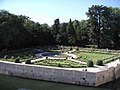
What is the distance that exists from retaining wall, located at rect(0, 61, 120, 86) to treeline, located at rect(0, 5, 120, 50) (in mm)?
11802

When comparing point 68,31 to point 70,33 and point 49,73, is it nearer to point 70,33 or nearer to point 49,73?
point 70,33

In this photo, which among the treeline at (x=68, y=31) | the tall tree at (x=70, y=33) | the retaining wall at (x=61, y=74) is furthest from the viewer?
the tall tree at (x=70, y=33)

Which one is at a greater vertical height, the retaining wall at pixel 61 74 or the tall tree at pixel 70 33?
the tall tree at pixel 70 33

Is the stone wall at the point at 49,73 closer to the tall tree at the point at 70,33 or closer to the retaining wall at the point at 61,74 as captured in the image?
the retaining wall at the point at 61,74

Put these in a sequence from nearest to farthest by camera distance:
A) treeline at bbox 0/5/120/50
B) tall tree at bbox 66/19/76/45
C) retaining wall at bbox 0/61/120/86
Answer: retaining wall at bbox 0/61/120/86 → treeline at bbox 0/5/120/50 → tall tree at bbox 66/19/76/45

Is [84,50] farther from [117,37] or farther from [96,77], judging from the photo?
[96,77]

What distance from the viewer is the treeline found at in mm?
47312

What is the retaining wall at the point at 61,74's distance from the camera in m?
29.8

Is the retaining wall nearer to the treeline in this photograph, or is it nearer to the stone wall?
the stone wall

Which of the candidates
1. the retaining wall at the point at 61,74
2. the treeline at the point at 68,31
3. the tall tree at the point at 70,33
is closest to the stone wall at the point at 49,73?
the retaining wall at the point at 61,74

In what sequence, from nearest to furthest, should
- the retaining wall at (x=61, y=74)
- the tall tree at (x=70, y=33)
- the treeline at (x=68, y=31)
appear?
the retaining wall at (x=61, y=74), the treeline at (x=68, y=31), the tall tree at (x=70, y=33)

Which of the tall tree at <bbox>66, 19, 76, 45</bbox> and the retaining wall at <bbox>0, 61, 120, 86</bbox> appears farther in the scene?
the tall tree at <bbox>66, 19, 76, 45</bbox>

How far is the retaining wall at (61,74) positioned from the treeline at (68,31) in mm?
11802

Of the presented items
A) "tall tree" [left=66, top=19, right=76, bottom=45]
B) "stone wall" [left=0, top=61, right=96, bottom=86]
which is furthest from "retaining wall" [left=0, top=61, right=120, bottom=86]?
"tall tree" [left=66, top=19, right=76, bottom=45]
